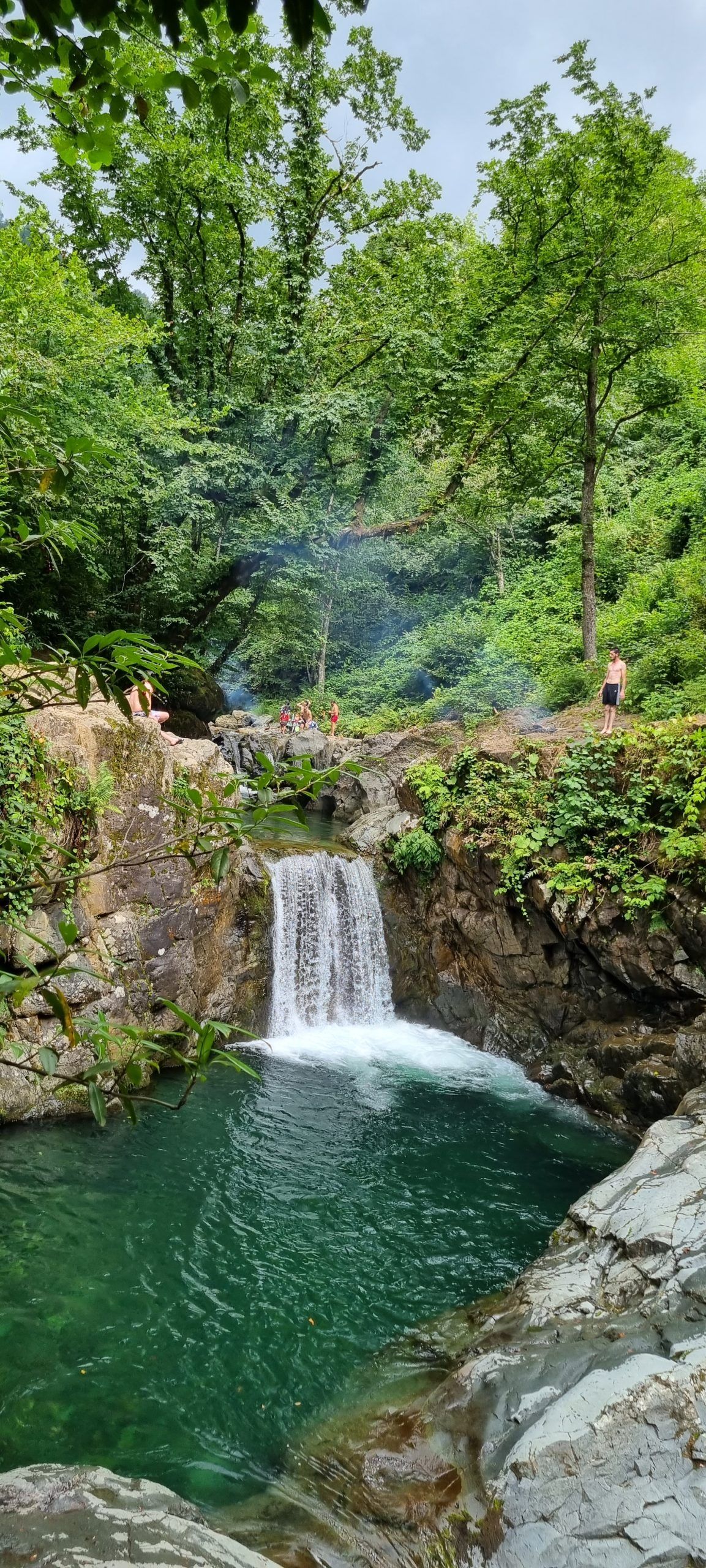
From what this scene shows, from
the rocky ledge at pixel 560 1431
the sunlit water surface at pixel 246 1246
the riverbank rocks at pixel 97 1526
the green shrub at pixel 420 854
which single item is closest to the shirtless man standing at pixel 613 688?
the green shrub at pixel 420 854

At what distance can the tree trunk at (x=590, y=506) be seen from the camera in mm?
13930

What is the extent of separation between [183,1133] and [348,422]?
14.0 meters

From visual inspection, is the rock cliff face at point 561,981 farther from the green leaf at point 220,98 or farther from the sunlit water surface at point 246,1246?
the green leaf at point 220,98

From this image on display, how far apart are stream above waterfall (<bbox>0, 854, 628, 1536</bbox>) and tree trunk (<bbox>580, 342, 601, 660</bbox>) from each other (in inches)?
355

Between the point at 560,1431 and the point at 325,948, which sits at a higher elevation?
the point at 325,948

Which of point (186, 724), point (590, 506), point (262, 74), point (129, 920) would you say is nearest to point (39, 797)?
point (129, 920)

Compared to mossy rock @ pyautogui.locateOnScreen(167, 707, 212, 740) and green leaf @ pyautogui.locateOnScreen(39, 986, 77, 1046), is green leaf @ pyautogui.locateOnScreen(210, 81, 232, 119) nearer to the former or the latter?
green leaf @ pyautogui.locateOnScreen(39, 986, 77, 1046)

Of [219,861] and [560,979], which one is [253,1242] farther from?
[219,861]

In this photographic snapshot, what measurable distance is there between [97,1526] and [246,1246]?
11.4 ft

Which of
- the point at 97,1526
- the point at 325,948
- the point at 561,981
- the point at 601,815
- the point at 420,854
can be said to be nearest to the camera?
the point at 97,1526

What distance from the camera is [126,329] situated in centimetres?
1145

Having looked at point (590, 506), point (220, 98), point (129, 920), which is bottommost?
point (129, 920)

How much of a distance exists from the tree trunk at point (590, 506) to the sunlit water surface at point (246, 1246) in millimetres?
9438

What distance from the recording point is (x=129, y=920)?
8.62m
